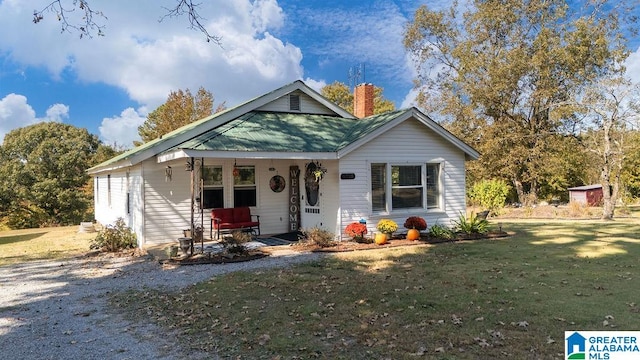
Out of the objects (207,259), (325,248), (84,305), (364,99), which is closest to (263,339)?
(84,305)

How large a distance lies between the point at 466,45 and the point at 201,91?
22975mm

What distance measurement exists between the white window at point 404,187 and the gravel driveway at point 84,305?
327 cm

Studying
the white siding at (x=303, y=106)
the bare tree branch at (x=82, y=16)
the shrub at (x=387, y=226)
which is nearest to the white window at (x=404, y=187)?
the shrub at (x=387, y=226)

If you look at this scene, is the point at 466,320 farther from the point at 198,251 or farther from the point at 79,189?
the point at 79,189

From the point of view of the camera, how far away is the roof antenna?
17.1 meters

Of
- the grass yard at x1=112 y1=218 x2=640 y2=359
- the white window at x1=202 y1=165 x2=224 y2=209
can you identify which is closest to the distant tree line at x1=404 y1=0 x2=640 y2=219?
the grass yard at x1=112 y1=218 x2=640 y2=359

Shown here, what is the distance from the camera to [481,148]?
27.7 meters

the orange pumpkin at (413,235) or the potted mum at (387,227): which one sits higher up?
the potted mum at (387,227)

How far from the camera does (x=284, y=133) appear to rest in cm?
1294

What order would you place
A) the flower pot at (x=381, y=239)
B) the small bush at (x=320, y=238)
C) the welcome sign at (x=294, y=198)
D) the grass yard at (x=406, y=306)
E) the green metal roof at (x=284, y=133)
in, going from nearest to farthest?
the grass yard at (x=406, y=306) < the small bush at (x=320, y=238) < the green metal roof at (x=284, y=133) < the flower pot at (x=381, y=239) < the welcome sign at (x=294, y=198)

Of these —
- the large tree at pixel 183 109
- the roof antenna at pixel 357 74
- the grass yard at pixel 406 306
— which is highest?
the large tree at pixel 183 109

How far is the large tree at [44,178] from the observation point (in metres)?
28.9

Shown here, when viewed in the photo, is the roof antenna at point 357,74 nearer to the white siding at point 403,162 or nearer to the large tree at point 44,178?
the white siding at point 403,162

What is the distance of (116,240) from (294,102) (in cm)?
743
